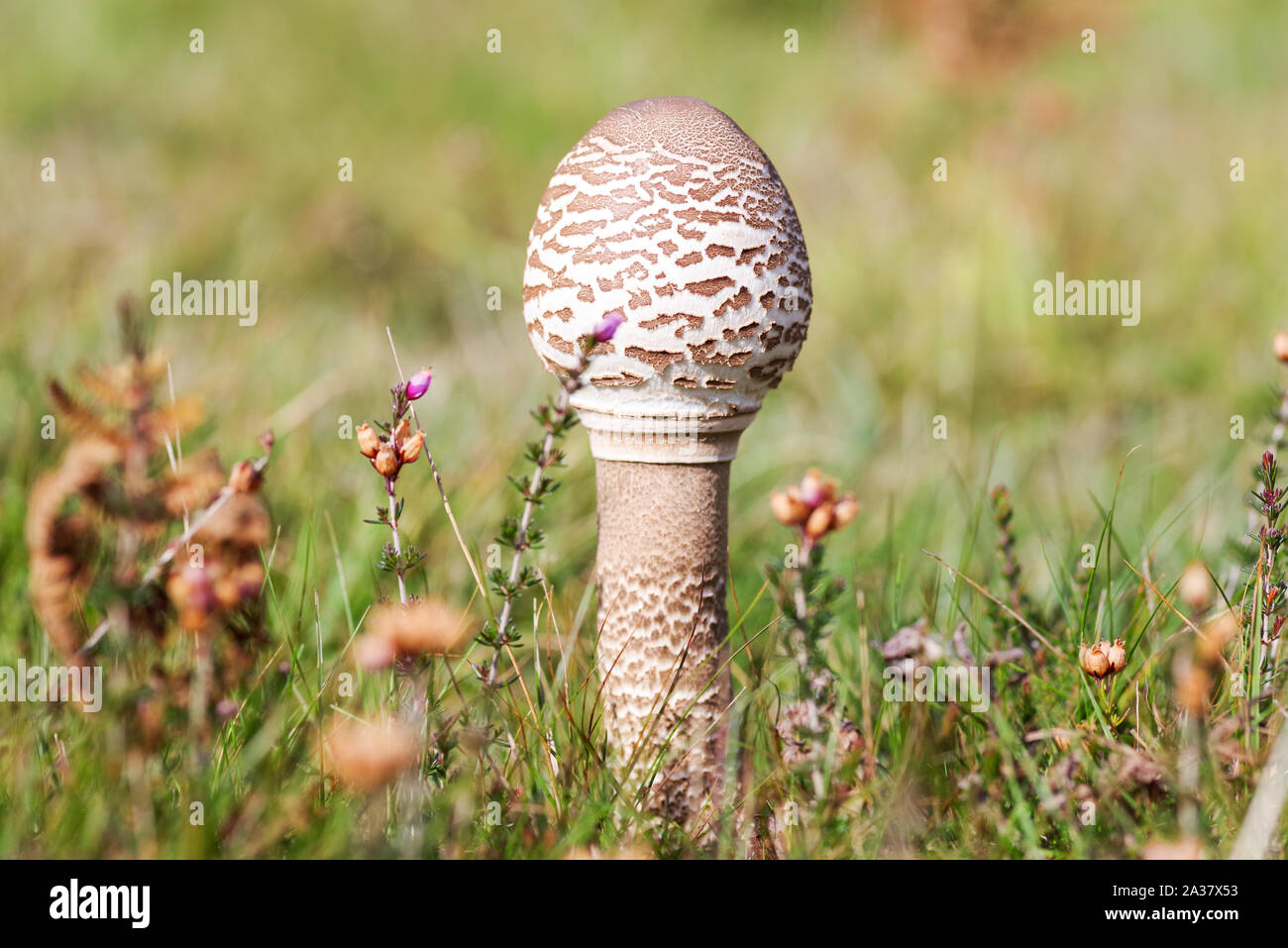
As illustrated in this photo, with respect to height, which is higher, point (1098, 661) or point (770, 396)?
point (770, 396)

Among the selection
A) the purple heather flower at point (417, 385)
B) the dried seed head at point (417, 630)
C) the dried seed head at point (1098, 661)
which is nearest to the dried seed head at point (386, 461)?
the purple heather flower at point (417, 385)

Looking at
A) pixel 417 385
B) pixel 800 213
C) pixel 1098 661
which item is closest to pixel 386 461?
pixel 417 385

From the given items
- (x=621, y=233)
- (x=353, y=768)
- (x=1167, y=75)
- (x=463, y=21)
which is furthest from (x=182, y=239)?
(x=1167, y=75)

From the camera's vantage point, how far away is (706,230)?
206 cm

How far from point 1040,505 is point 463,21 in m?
7.21

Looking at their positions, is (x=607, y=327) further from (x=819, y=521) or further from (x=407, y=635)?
(x=407, y=635)

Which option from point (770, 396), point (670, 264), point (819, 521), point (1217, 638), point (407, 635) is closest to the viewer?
point (407, 635)

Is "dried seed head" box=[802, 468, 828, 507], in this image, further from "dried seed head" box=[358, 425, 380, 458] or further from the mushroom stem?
"dried seed head" box=[358, 425, 380, 458]

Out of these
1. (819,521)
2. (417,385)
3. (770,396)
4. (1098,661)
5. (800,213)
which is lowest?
(1098,661)

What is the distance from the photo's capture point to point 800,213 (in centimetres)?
713

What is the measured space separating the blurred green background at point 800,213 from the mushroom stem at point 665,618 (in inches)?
28.6

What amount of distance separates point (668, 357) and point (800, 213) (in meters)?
5.31

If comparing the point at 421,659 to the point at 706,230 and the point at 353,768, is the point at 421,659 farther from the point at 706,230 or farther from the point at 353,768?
the point at 706,230

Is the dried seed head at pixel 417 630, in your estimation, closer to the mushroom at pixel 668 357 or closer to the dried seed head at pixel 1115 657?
the mushroom at pixel 668 357
